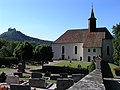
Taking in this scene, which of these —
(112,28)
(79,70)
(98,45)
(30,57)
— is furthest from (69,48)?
(79,70)

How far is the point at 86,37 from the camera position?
66.6 meters

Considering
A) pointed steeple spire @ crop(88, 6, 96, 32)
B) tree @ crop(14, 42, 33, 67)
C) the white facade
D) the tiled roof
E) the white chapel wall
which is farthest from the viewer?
pointed steeple spire @ crop(88, 6, 96, 32)

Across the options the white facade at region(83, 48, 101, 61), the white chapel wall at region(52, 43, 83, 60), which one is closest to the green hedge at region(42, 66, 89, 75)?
the white facade at region(83, 48, 101, 61)

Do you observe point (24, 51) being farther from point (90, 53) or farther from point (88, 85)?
point (88, 85)

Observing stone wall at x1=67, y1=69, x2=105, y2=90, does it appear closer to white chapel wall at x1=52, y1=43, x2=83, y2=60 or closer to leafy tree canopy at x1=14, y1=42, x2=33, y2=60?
leafy tree canopy at x1=14, y1=42, x2=33, y2=60

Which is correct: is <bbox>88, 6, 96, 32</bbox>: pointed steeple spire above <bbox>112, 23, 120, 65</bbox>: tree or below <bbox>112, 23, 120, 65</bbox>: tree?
above

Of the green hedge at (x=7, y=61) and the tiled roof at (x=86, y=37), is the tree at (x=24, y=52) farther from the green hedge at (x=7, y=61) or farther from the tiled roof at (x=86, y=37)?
the tiled roof at (x=86, y=37)

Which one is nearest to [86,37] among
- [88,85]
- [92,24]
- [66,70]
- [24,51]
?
[92,24]

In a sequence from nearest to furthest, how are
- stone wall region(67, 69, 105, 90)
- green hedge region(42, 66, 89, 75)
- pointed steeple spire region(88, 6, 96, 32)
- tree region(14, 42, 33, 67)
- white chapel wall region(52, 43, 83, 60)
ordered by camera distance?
stone wall region(67, 69, 105, 90)
green hedge region(42, 66, 89, 75)
tree region(14, 42, 33, 67)
white chapel wall region(52, 43, 83, 60)
pointed steeple spire region(88, 6, 96, 32)

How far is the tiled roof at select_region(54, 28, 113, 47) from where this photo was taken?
6400cm

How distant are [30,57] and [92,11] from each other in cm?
2961

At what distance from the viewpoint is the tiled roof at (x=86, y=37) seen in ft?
210

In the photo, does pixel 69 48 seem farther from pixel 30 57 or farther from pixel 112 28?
pixel 30 57

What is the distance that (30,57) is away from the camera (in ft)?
155
